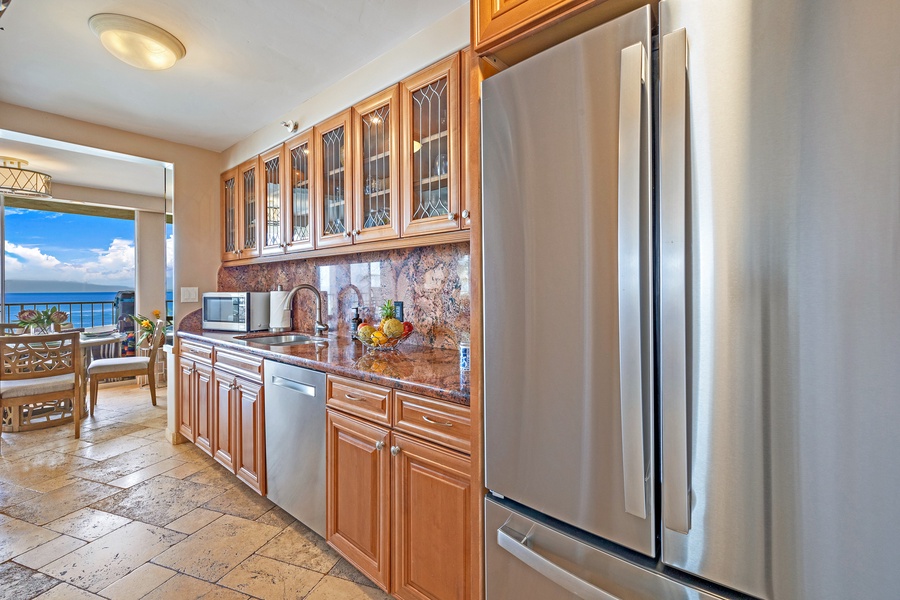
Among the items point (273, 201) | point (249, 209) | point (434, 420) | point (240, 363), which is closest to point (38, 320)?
point (249, 209)

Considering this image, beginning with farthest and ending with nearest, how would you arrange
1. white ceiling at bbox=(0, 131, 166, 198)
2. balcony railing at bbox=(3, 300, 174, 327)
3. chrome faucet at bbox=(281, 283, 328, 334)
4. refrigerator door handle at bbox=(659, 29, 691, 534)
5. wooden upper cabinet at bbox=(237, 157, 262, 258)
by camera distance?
balcony railing at bbox=(3, 300, 174, 327)
white ceiling at bbox=(0, 131, 166, 198)
wooden upper cabinet at bbox=(237, 157, 262, 258)
chrome faucet at bbox=(281, 283, 328, 334)
refrigerator door handle at bbox=(659, 29, 691, 534)

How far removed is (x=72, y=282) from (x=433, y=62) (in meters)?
7.30

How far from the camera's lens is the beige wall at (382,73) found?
1.85 metres

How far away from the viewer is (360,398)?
5.51 ft

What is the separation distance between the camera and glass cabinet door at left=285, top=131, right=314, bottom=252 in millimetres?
2691

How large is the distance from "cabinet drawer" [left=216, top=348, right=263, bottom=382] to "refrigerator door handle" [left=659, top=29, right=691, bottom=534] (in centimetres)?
214

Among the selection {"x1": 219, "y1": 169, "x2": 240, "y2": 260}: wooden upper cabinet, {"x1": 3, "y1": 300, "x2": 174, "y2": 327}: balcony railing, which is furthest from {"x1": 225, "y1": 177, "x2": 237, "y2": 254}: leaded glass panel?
{"x1": 3, "y1": 300, "x2": 174, "y2": 327}: balcony railing

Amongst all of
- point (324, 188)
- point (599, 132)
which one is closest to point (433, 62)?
point (324, 188)

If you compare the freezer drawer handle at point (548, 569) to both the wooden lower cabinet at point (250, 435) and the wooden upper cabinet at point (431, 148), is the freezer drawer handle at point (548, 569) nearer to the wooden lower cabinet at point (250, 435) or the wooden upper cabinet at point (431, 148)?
the wooden upper cabinet at point (431, 148)

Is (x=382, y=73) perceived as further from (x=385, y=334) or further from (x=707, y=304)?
(x=707, y=304)

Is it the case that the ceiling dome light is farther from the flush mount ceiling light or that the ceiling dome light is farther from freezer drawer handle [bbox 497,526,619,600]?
the flush mount ceiling light

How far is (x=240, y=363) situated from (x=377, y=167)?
147cm

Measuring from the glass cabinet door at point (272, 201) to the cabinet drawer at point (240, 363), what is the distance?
0.81 meters

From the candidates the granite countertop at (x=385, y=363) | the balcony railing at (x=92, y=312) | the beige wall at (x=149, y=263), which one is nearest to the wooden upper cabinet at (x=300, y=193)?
the granite countertop at (x=385, y=363)
